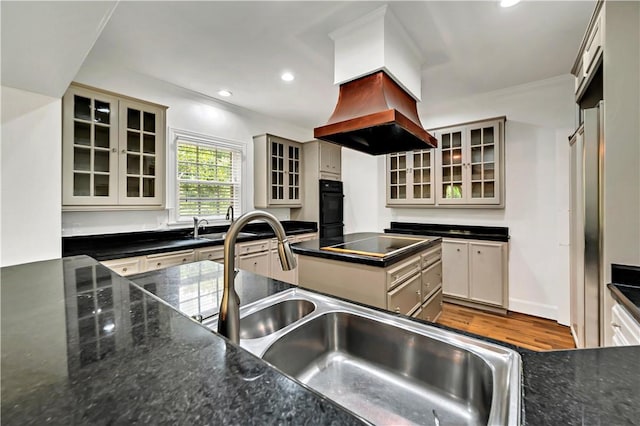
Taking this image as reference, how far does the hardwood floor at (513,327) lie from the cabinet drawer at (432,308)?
185 millimetres

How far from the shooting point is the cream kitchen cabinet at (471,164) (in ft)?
11.0

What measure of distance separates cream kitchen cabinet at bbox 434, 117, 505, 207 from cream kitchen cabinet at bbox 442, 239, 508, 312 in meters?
0.55

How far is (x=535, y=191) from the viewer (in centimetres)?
327

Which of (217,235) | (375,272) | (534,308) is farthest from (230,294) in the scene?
(534,308)

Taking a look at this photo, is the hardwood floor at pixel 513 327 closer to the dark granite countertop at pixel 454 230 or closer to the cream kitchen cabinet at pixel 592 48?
the dark granite countertop at pixel 454 230

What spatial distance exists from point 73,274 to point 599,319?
283 centimetres

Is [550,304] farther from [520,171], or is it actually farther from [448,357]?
[448,357]

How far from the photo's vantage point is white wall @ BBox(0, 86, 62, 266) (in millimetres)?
1292

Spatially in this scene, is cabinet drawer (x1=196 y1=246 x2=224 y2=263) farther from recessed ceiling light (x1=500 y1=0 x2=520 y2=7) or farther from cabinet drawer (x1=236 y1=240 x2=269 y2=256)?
recessed ceiling light (x1=500 y1=0 x2=520 y2=7)

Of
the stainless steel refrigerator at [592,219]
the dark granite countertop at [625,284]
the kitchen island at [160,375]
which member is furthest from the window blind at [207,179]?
the dark granite countertop at [625,284]

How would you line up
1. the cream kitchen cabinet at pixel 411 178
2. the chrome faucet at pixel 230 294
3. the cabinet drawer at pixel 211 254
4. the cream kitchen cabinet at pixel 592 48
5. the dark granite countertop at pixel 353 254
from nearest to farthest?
1. the chrome faucet at pixel 230 294
2. the cream kitchen cabinet at pixel 592 48
3. the dark granite countertop at pixel 353 254
4. the cabinet drawer at pixel 211 254
5. the cream kitchen cabinet at pixel 411 178

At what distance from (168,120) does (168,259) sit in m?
1.67

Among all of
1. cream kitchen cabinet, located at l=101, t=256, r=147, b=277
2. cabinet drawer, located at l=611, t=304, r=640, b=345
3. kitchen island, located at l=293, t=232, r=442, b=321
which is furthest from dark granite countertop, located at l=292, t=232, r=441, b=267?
cream kitchen cabinet, located at l=101, t=256, r=147, b=277

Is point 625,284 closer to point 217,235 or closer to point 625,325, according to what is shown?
point 625,325
